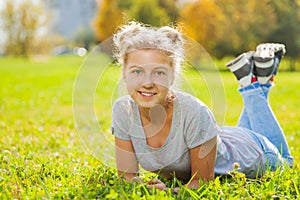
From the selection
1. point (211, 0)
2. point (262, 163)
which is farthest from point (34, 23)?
point (262, 163)

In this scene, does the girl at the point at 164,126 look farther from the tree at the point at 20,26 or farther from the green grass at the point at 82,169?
the tree at the point at 20,26

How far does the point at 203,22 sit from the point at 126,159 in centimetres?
2649

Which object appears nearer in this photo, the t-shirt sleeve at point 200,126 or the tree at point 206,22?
the t-shirt sleeve at point 200,126

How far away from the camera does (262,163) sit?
3.48 metres

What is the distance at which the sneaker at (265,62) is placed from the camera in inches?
166

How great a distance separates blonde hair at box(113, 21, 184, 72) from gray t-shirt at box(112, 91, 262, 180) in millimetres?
264

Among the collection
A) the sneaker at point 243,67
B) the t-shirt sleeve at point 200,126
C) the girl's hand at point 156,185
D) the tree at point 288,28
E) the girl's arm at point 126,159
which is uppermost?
the tree at point 288,28

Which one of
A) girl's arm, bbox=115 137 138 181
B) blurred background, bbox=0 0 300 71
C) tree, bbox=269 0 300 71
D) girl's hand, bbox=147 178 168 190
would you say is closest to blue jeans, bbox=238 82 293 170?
girl's arm, bbox=115 137 138 181

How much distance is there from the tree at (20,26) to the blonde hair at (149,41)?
1815 inches

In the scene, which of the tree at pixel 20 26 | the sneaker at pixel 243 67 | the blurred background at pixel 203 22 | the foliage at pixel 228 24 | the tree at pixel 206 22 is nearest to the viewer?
the sneaker at pixel 243 67

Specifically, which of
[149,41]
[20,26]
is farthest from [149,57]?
[20,26]

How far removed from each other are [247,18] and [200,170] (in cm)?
2491

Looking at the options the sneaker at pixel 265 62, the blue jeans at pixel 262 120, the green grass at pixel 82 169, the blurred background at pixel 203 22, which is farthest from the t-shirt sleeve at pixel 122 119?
the blurred background at pixel 203 22

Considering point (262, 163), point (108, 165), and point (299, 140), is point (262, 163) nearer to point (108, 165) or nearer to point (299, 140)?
point (108, 165)
